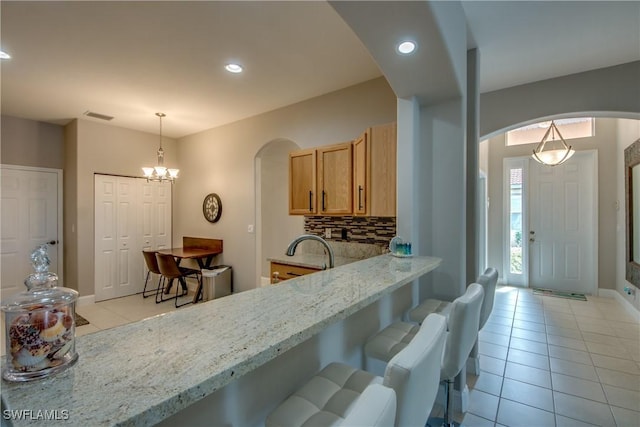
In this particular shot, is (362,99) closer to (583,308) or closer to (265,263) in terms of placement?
(265,263)

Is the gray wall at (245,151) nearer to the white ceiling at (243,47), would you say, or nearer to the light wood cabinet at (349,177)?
the white ceiling at (243,47)

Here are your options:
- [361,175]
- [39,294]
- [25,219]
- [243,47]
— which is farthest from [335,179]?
[25,219]

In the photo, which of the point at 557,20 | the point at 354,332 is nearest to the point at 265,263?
the point at 354,332

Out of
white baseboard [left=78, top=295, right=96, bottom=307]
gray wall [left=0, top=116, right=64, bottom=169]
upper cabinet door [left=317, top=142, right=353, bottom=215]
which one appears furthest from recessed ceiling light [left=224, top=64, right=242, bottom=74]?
white baseboard [left=78, top=295, right=96, bottom=307]

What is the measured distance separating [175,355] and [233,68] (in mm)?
3036

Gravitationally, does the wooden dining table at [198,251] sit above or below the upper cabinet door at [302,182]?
below

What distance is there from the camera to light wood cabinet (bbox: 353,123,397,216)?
2.71 metres

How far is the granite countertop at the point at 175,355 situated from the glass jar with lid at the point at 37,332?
0.08 ft

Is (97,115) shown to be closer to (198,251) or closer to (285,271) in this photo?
(198,251)

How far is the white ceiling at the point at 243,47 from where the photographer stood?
2160 millimetres

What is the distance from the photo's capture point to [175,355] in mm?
695

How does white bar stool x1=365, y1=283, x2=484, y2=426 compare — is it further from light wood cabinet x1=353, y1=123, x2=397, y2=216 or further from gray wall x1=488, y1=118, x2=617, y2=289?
gray wall x1=488, y1=118, x2=617, y2=289

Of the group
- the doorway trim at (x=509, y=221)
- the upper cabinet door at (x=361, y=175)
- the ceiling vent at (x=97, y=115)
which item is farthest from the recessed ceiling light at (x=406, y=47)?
the doorway trim at (x=509, y=221)

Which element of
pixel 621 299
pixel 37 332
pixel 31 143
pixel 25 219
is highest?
pixel 31 143
